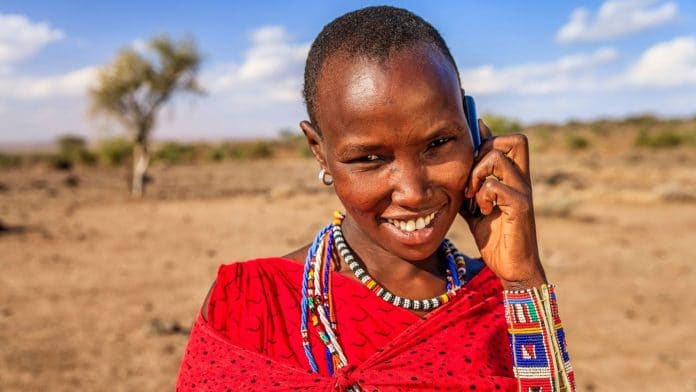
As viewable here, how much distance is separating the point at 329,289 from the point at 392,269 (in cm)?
23

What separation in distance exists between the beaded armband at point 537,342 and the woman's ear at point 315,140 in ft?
2.35

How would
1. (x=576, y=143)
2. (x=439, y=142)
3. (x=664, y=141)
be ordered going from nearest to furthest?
(x=439, y=142) < (x=664, y=141) < (x=576, y=143)

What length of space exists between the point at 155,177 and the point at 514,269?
80.4 ft

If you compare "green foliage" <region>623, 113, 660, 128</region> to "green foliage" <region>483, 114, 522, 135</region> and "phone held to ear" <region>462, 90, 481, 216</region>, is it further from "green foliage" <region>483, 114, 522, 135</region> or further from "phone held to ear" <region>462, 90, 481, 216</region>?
"phone held to ear" <region>462, 90, 481, 216</region>

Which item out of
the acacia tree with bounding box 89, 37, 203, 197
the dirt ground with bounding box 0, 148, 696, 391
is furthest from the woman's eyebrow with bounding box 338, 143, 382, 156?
the acacia tree with bounding box 89, 37, 203, 197

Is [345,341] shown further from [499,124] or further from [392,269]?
[499,124]

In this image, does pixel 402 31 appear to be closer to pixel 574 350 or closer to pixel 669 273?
pixel 574 350

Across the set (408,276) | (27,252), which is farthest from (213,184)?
(408,276)

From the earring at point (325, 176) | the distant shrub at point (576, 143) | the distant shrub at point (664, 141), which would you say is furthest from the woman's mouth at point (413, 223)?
the distant shrub at point (576, 143)

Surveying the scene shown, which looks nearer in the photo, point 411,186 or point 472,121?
point 411,186

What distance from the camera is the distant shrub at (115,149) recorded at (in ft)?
82.4

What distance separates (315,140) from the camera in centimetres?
186

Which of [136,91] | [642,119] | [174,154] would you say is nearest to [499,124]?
[136,91]

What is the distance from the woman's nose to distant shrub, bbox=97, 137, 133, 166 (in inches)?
987
